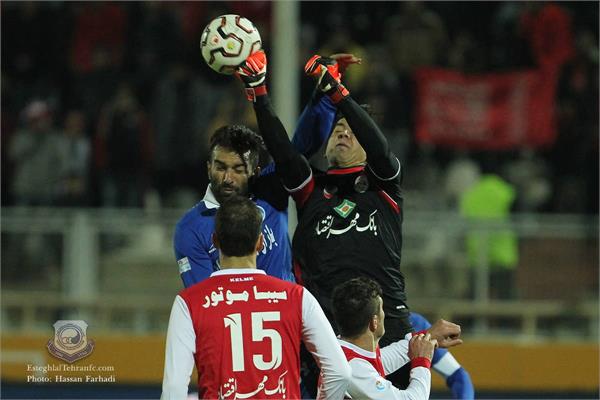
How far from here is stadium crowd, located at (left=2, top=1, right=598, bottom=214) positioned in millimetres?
12203

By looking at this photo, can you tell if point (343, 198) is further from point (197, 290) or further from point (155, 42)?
point (155, 42)

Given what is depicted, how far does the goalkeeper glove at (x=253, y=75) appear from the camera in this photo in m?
5.51

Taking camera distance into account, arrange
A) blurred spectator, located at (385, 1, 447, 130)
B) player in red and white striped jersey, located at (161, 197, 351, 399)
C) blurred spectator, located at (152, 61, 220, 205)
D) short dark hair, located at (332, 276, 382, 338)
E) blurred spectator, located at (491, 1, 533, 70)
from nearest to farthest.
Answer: player in red and white striped jersey, located at (161, 197, 351, 399)
short dark hair, located at (332, 276, 382, 338)
blurred spectator, located at (152, 61, 220, 205)
blurred spectator, located at (385, 1, 447, 130)
blurred spectator, located at (491, 1, 533, 70)

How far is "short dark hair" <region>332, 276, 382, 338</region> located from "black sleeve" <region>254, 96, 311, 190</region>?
766 mm

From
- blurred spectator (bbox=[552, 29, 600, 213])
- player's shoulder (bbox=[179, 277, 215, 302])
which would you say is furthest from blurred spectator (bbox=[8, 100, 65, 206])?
player's shoulder (bbox=[179, 277, 215, 302])

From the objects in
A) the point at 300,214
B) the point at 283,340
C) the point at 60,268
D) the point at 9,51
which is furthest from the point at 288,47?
the point at 283,340

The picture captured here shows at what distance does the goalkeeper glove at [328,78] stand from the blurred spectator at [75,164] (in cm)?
683

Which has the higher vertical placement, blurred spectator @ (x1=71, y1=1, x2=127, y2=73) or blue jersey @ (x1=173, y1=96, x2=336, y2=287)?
blurred spectator @ (x1=71, y1=1, x2=127, y2=73)

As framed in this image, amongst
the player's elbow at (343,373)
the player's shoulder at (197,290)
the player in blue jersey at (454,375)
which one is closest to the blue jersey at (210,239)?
the player's shoulder at (197,290)

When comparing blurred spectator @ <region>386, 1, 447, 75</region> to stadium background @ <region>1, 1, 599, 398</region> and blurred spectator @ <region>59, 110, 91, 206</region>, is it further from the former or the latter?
blurred spectator @ <region>59, 110, 91, 206</region>

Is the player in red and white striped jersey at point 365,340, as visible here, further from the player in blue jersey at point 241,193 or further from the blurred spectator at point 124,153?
the blurred spectator at point 124,153

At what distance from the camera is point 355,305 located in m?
4.98

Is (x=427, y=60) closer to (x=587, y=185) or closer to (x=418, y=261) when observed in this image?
(x=587, y=185)

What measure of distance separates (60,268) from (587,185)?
530cm
